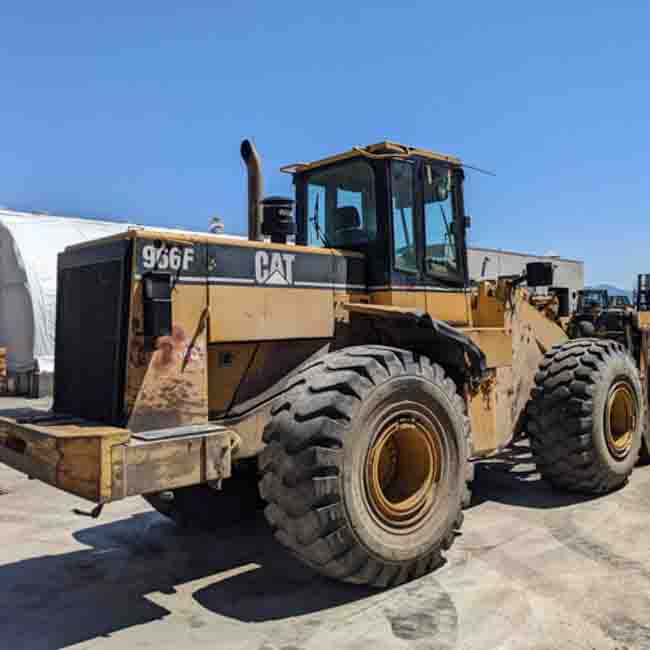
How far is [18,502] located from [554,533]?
5142 millimetres

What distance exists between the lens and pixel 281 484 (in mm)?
4172

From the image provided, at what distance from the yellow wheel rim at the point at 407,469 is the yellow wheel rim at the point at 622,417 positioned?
113 inches

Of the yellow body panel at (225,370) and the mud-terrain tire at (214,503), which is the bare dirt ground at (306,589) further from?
the yellow body panel at (225,370)

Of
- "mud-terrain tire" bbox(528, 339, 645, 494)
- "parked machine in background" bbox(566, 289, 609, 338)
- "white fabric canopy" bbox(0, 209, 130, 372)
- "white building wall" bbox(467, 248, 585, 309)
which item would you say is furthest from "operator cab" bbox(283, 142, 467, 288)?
"white building wall" bbox(467, 248, 585, 309)

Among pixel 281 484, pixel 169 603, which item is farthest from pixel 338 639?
pixel 169 603

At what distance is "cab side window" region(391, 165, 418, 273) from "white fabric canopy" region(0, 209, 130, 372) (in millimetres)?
12699

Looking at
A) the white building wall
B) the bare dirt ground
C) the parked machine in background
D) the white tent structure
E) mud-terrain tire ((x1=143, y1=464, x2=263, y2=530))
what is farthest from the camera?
the white building wall

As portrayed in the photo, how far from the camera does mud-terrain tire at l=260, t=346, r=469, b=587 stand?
4.14 metres

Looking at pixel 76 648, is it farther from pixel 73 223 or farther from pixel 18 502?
pixel 73 223

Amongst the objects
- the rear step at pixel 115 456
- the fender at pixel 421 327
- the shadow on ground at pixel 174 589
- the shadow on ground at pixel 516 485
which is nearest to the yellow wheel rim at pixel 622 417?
the shadow on ground at pixel 516 485

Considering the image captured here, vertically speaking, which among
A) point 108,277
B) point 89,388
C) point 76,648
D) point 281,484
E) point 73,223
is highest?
point 73,223

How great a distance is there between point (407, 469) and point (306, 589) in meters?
1.08

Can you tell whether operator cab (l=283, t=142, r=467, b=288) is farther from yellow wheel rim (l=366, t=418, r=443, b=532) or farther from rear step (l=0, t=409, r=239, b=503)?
rear step (l=0, t=409, r=239, b=503)

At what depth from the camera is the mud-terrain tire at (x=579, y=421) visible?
652cm
